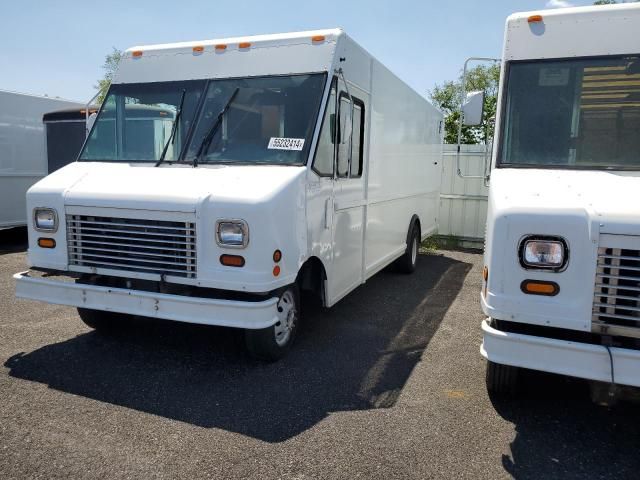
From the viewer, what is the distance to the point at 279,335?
4750 millimetres

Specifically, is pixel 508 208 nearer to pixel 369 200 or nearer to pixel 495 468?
pixel 495 468

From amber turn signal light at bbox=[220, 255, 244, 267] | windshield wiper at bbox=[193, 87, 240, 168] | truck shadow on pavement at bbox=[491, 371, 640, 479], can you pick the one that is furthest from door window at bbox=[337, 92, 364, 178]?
truck shadow on pavement at bbox=[491, 371, 640, 479]

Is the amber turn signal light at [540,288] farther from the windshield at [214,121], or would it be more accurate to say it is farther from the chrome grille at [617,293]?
the windshield at [214,121]

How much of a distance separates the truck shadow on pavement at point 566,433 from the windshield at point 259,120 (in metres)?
2.69

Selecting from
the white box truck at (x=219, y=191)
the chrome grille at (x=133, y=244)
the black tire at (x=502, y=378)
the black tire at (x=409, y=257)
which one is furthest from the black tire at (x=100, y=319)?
the black tire at (x=409, y=257)

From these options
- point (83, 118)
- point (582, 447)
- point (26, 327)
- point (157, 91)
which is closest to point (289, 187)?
point (157, 91)

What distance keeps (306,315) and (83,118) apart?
7.76 meters

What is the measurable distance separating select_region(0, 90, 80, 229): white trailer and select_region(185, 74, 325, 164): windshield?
314 inches

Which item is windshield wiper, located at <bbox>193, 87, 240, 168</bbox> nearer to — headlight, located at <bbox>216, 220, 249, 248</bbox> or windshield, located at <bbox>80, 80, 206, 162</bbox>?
windshield, located at <bbox>80, 80, 206, 162</bbox>

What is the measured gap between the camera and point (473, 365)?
4.85m

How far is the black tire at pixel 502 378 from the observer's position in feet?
12.8

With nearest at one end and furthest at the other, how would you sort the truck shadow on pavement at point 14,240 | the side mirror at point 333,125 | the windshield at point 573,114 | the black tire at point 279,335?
the windshield at point 573,114
the black tire at point 279,335
the side mirror at point 333,125
the truck shadow on pavement at point 14,240

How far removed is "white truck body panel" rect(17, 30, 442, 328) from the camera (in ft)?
13.5

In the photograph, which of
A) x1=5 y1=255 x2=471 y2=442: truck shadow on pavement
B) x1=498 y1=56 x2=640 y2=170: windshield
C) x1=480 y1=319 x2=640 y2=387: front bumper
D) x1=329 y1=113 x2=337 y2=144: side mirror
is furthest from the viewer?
x1=329 y1=113 x2=337 y2=144: side mirror
